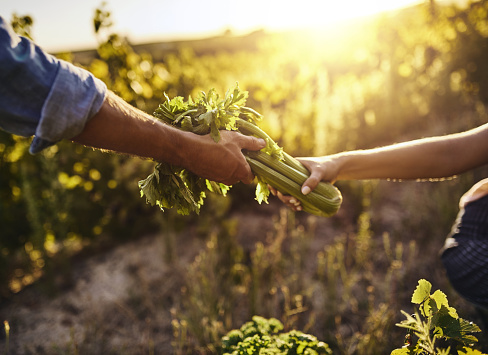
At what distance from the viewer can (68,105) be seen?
1182 millimetres

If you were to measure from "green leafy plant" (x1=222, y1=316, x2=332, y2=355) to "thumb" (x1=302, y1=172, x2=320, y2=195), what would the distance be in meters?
0.60

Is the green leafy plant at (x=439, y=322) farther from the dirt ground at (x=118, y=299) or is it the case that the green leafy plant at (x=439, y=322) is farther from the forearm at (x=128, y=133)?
the dirt ground at (x=118, y=299)

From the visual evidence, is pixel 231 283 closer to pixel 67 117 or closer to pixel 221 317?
pixel 221 317

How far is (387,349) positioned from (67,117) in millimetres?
2076

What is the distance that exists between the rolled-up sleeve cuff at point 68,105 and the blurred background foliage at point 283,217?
3.63 ft

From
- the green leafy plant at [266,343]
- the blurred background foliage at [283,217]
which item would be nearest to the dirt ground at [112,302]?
the blurred background foliage at [283,217]

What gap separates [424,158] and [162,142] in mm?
1238

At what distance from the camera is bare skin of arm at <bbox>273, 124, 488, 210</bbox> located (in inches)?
66.1

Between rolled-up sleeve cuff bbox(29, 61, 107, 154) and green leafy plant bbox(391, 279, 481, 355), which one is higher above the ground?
rolled-up sleeve cuff bbox(29, 61, 107, 154)

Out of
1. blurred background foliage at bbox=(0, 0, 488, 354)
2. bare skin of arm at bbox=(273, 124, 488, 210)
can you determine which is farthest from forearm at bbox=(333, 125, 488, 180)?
blurred background foliage at bbox=(0, 0, 488, 354)

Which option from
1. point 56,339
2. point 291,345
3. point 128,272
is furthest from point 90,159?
point 291,345

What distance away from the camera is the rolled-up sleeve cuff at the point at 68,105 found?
3.82 ft

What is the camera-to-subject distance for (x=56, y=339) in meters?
2.55

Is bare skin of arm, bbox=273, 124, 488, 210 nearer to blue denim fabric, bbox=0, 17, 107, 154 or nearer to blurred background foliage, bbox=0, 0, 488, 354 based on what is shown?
blurred background foliage, bbox=0, 0, 488, 354
